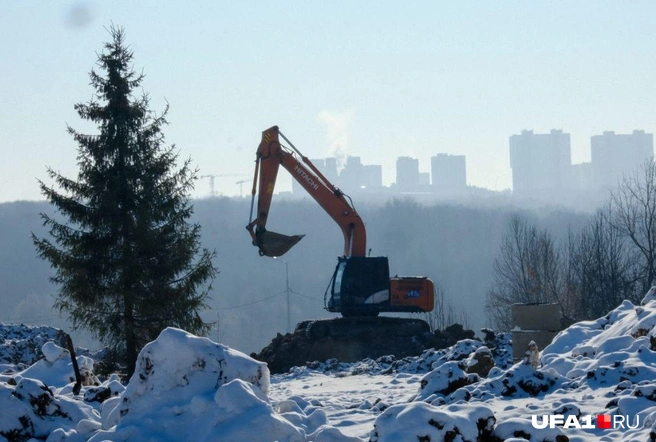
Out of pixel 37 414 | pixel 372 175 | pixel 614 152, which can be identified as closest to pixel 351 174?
pixel 372 175

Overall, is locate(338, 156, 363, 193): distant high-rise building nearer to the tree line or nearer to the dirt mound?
the tree line

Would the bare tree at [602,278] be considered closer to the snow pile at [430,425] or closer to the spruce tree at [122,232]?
the spruce tree at [122,232]

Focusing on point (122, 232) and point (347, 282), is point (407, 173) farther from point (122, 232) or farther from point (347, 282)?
point (122, 232)

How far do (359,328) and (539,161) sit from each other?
11459 cm

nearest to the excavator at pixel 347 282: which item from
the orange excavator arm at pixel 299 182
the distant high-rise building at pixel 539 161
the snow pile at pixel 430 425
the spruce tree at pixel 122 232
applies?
the orange excavator arm at pixel 299 182

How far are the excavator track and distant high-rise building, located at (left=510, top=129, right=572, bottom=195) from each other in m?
109

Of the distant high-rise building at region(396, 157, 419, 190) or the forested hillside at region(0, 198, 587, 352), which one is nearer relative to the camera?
the forested hillside at region(0, 198, 587, 352)

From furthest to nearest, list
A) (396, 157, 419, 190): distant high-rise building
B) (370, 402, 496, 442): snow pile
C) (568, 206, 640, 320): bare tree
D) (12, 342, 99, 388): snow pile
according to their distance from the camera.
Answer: (396, 157, 419, 190): distant high-rise building
(568, 206, 640, 320): bare tree
(12, 342, 99, 388): snow pile
(370, 402, 496, 442): snow pile

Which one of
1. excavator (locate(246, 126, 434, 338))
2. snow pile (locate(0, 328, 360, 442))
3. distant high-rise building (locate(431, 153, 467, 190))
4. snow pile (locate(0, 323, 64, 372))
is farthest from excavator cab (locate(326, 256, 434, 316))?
distant high-rise building (locate(431, 153, 467, 190))

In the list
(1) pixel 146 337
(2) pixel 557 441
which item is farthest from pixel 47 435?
(1) pixel 146 337

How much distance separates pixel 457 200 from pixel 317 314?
103ft

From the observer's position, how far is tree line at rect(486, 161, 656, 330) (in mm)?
30984

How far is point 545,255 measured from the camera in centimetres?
3797

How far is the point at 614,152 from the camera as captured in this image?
121000 millimetres
